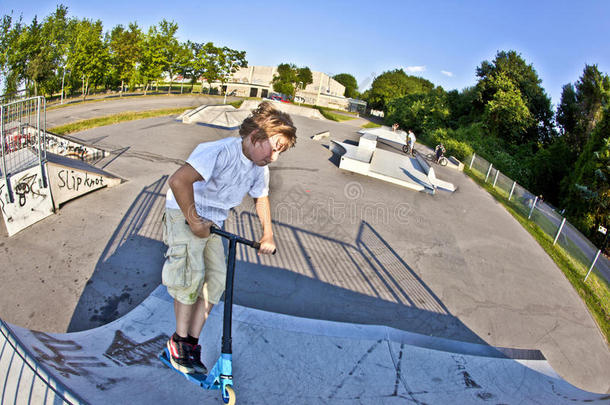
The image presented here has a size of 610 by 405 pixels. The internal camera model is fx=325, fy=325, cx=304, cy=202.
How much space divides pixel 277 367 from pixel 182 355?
1119 millimetres

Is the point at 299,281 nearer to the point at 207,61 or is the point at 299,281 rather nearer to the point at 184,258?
the point at 184,258

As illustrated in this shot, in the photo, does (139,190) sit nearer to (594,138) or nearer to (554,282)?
(554,282)

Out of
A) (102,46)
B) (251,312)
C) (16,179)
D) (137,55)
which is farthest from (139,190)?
(137,55)

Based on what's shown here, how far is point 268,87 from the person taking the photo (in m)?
76.8

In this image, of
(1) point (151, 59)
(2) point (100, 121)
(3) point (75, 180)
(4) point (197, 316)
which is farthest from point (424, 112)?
(4) point (197, 316)

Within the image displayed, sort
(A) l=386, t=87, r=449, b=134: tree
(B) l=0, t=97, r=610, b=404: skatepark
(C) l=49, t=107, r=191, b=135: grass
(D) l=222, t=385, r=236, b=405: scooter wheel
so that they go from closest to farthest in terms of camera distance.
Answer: (D) l=222, t=385, r=236, b=405: scooter wheel → (B) l=0, t=97, r=610, b=404: skatepark → (C) l=49, t=107, r=191, b=135: grass → (A) l=386, t=87, r=449, b=134: tree

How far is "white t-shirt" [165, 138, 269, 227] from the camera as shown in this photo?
7.39 feet

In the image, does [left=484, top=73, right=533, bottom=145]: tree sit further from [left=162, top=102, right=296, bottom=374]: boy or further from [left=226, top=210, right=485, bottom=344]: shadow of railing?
[left=162, top=102, right=296, bottom=374]: boy

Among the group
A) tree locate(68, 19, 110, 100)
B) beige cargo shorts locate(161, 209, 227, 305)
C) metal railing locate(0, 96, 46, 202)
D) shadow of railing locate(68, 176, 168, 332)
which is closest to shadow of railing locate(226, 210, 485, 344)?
shadow of railing locate(68, 176, 168, 332)

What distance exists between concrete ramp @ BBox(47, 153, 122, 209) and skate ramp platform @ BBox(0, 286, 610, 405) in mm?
5032

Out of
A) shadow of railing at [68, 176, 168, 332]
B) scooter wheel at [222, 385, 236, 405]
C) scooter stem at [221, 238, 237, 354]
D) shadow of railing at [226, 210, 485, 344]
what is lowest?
shadow of railing at [68, 176, 168, 332]

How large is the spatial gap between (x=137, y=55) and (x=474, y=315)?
39.0m

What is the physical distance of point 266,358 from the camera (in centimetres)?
363

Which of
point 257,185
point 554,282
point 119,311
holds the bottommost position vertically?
point 119,311
